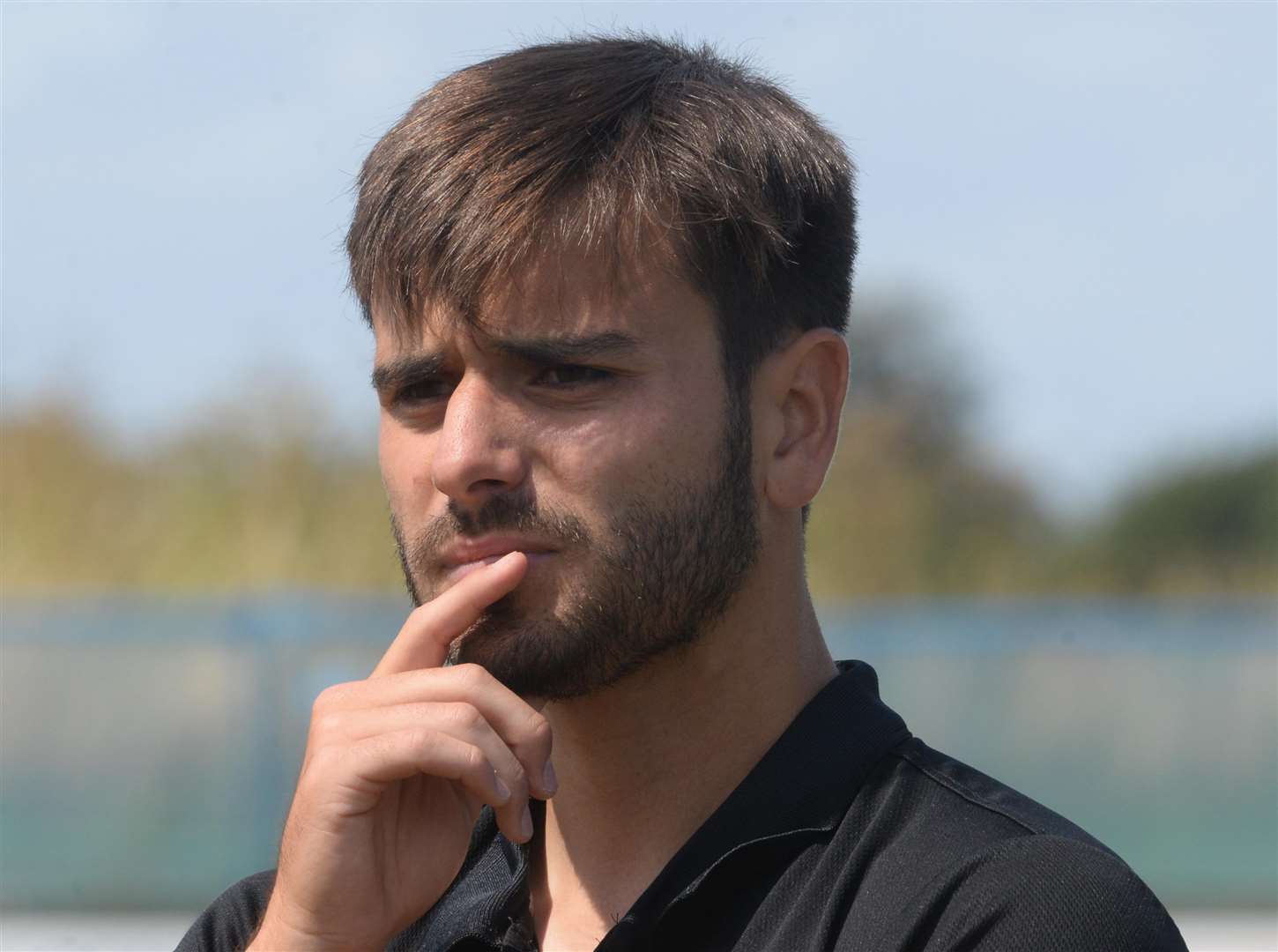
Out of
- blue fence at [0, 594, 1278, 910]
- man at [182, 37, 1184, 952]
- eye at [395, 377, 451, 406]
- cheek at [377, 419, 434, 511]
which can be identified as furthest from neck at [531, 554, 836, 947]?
blue fence at [0, 594, 1278, 910]

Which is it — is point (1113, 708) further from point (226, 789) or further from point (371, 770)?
point (371, 770)

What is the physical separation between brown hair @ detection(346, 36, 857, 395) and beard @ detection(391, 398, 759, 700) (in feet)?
0.79

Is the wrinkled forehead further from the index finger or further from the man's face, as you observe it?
the index finger

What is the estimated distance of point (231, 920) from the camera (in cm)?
256

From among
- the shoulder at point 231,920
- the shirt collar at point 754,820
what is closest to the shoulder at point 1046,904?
the shirt collar at point 754,820

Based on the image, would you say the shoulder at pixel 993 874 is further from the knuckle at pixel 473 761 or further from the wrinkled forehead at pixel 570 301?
the wrinkled forehead at pixel 570 301

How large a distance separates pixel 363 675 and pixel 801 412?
640cm

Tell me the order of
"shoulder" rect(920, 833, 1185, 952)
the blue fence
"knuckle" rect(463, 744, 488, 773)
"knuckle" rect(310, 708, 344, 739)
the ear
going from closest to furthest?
1. "shoulder" rect(920, 833, 1185, 952)
2. "knuckle" rect(463, 744, 488, 773)
3. "knuckle" rect(310, 708, 344, 739)
4. the ear
5. the blue fence

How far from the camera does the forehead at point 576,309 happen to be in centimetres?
223

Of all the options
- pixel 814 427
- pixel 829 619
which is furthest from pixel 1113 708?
pixel 814 427

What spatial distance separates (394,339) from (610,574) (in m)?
0.49

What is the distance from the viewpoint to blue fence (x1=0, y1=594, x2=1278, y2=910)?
8594 millimetres

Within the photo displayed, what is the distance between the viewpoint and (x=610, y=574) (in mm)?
2225

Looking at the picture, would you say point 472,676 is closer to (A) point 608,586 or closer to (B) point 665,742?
(A) point 608,586
